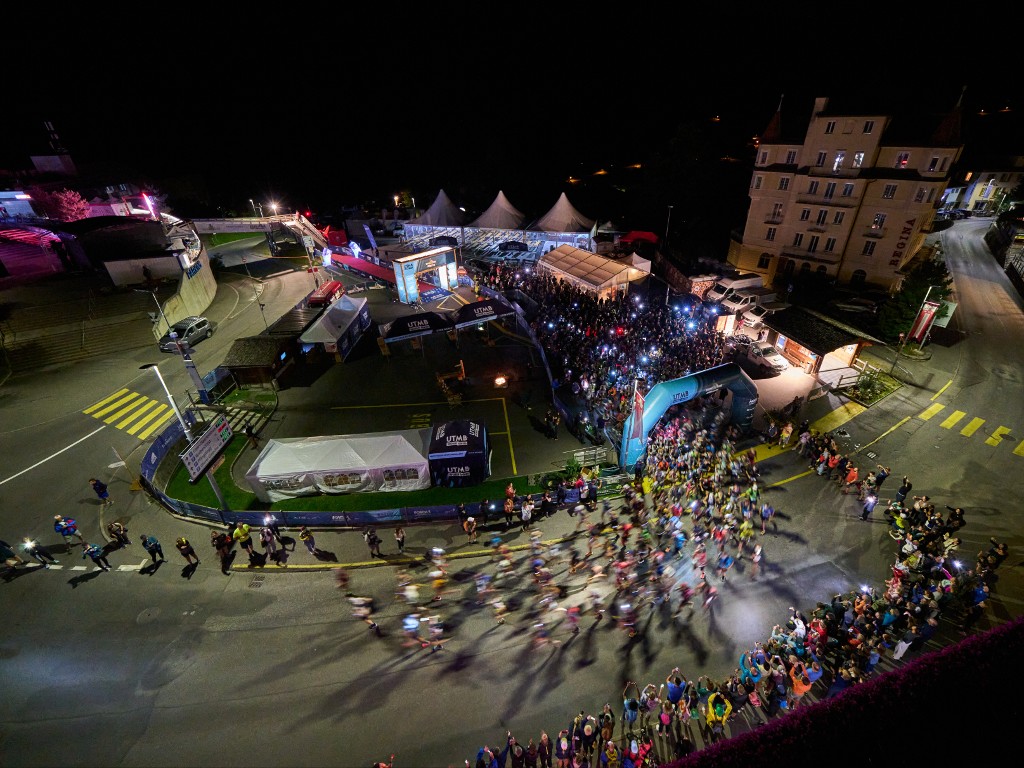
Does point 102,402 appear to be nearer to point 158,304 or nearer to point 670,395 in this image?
point 158,304

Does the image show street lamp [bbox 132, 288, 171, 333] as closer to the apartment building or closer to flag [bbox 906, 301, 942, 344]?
flag [bbox 906, 301, 942, 344]

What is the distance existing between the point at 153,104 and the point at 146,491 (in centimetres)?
9338

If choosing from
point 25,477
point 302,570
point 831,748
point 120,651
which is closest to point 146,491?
point 25,477

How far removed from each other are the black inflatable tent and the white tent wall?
396mm

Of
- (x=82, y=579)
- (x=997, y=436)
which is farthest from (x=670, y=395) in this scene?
(x=82, y=579)

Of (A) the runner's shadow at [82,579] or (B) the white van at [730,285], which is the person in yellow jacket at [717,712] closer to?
(A) the runner's shadow at [82,579]

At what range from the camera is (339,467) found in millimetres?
16219

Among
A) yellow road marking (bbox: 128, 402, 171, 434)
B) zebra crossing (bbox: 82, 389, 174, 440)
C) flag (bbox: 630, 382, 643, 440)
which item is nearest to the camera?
flag (bbox: 630, 382, 643, 440)

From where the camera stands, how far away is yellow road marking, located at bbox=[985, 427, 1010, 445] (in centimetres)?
1880

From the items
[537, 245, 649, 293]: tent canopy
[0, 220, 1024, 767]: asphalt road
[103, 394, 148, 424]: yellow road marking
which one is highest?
[537, 245, 649, 293]: tent canopy

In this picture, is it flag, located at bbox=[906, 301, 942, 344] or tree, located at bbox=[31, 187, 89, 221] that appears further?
tree, located at bbox=[31, 187, 89, 221]

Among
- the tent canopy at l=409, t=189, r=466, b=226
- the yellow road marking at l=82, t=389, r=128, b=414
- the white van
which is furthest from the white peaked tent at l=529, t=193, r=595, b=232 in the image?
the yellow road marking at l=82, t=389, r=128, b=414

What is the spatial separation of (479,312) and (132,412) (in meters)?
18.9

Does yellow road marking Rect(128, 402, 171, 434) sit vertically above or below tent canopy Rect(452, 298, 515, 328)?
below
